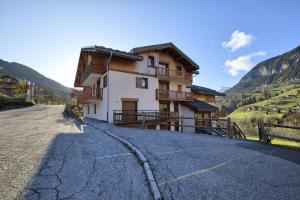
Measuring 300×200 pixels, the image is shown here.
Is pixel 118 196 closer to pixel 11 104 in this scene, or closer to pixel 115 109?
pixel 115 109

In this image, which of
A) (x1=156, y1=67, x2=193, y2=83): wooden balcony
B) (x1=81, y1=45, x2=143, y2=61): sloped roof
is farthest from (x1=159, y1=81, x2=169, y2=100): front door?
(x1=81, y1=45, x2=143, y2=61): sloped roof

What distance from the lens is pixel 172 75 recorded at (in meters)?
25.4

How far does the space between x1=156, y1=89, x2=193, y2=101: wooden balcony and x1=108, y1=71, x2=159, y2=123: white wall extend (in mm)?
733

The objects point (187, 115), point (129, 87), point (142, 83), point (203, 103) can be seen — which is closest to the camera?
point (129, 87)

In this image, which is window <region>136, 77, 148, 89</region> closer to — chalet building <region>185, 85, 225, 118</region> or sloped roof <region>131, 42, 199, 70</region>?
sloped roof <region>131, 42, 199, 70</region>

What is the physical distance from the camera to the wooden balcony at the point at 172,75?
23930 millimetres

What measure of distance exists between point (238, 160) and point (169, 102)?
1952cm

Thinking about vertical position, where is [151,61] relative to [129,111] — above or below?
above

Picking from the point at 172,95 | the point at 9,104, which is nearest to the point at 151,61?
the point at 172,95

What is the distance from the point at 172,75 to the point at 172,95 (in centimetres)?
287

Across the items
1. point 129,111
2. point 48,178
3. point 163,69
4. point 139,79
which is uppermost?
point 163,69

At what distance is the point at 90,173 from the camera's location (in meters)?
4.77

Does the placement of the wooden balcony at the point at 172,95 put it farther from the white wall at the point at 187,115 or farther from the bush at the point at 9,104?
the bush at the point at 9,104

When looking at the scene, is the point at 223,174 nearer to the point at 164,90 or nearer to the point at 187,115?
the point at 164,90
